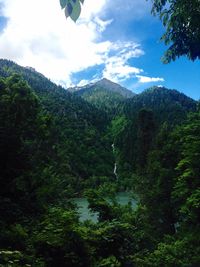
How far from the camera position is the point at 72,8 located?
2191 mm

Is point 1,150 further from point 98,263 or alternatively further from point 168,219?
point 168,219

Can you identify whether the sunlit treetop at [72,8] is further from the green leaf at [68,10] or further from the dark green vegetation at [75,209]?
the dark green vegetation at [75,209]

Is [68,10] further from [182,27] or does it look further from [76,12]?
[182,27]

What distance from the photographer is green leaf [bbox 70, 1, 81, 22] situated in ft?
7.03

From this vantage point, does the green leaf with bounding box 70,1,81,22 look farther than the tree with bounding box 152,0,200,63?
No

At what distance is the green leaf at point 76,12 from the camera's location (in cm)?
214

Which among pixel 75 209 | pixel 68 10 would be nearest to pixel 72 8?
pixel 68 10

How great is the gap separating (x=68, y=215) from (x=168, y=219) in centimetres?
1485

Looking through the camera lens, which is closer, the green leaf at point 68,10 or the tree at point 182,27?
the green leaf at point 68,10

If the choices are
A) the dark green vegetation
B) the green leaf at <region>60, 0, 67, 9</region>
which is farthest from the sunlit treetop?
the dark green vegetation

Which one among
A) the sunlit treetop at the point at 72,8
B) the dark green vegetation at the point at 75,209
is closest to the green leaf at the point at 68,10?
the sunlit treetop at the point at 72,8

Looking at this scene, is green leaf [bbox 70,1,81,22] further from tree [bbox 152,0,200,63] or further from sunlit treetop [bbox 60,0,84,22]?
tree [bbox 152,0,200,63]

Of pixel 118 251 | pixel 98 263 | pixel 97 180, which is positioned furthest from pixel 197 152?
pixel 97 180

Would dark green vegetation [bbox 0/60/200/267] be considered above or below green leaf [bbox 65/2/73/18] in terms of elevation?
below
